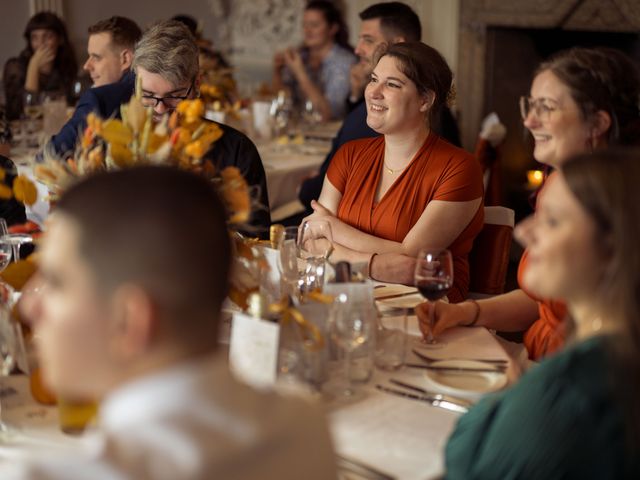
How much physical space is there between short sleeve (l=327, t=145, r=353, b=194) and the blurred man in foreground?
2.20 m

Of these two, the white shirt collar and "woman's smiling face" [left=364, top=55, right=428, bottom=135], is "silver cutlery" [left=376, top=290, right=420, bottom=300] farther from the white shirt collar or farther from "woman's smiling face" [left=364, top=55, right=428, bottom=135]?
the white shirt collar

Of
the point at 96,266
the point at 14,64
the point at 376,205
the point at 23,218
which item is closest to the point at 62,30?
the point at 14,64

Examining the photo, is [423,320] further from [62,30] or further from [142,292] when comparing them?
[62,30]

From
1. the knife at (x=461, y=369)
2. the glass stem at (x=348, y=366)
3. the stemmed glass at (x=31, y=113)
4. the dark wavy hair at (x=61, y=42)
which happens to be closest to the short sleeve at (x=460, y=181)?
the knife at (x=461, y=369)

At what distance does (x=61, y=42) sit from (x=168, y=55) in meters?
3.44

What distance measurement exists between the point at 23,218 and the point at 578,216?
2449 mm

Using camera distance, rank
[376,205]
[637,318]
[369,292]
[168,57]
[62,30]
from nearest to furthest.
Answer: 1. [637,318]
2. [369,292]
3. [168,57]
4. [376,205]
5. [62,30]

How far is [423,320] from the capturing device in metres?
2.22

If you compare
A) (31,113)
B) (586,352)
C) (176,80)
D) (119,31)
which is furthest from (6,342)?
(31,113)

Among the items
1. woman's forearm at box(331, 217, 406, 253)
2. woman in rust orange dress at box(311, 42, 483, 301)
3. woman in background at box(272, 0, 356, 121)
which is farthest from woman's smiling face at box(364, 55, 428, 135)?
woman in background at box(272, 0, 356, 121)

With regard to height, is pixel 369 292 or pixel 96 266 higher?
pixel 96 266

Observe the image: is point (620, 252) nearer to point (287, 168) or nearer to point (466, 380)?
point (466, 380)

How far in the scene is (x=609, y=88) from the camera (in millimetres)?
2326

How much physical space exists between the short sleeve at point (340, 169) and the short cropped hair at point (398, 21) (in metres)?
1.34
